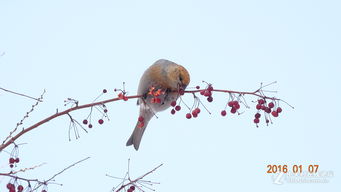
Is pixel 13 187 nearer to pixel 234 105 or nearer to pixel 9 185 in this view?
pixel 9 185

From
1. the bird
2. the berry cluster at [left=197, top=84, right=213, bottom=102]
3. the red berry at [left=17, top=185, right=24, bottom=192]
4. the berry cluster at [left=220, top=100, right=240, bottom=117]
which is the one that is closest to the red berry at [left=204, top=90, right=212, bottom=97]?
the berry cluster at [left=197, top=84, right=213, bottom=102]

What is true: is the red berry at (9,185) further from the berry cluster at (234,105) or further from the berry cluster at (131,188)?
the berry cluster at (234,105)

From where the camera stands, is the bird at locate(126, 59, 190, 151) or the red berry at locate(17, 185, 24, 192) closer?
the red berry at locate(17, 185, 24, 192)

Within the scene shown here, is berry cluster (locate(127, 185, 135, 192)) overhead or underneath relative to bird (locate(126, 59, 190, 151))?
underneath

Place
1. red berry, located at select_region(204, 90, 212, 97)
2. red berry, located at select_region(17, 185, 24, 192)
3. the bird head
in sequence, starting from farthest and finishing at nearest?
the bird head → red berry, located at select_region(204, 90, 212, 97) → red berry, located at select_region(17, 185, 24, 192)

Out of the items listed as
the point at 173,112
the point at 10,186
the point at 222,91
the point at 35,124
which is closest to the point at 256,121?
the point at 222,91

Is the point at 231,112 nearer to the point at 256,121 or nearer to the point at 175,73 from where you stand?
the point at 256,121

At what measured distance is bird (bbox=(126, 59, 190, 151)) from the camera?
297cm

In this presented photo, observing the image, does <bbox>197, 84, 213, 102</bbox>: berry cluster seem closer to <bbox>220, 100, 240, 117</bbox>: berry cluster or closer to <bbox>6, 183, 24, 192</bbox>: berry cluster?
<bbox>220, 100, 240, 117</bbox>: berry cluster

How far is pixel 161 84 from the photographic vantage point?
10.1ft

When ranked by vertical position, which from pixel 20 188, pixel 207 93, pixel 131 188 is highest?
pixel 207 93

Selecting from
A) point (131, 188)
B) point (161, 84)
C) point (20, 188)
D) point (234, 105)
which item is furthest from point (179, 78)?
point (20, 188)

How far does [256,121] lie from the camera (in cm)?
232

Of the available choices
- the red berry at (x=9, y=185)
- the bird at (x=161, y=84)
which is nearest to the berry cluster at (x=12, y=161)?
the red berry at (x=9, y=185)
